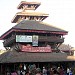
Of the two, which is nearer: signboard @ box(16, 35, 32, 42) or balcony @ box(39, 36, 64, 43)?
signboard @ box(16, 35, 32, 42)

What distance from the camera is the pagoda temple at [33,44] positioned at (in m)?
36.2

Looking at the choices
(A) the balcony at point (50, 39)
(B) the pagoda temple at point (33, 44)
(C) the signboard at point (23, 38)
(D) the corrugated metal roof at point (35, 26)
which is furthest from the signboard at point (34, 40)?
(D) the corrugated metal roof at point (35, 26)

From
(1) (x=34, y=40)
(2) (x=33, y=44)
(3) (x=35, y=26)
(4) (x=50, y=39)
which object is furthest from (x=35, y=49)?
(3) (x=35, y=26)

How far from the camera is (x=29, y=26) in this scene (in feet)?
134

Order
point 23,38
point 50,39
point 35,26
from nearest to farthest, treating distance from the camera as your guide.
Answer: point 23,38, point 50,39, point 35,26

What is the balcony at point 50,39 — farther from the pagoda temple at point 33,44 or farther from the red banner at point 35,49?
the red banner at point 35,49

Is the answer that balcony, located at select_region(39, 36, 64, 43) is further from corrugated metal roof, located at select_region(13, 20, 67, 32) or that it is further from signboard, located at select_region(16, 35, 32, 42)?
signboard, located at select_region(16, 35, 32, 42)

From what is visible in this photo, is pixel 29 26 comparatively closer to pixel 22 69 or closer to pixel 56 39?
pixel 56 39

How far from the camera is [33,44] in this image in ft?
128

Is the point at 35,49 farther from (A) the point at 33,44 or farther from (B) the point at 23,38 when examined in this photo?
(B) the point at 23,38

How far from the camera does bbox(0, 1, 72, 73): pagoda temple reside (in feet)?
119

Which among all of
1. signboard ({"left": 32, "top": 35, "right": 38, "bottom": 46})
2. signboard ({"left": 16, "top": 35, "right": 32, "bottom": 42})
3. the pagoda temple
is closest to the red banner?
the pagoda temple

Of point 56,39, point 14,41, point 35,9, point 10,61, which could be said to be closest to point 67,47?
point 35,9

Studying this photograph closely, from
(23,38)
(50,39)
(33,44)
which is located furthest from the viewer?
(50,39)
